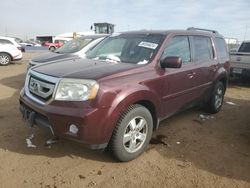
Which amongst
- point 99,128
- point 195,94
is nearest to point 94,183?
point 99,128

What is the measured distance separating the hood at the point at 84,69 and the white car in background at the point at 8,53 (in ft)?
40.2

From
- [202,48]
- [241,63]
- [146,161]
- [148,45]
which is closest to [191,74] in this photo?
[202,48]

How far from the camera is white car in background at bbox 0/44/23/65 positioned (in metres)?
15.1

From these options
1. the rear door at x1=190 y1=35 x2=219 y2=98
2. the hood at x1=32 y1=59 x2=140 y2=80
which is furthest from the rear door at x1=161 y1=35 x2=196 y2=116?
the hood at x1=32 y1=59 x2=140 y2=80

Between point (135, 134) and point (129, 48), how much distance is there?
4.86 ft

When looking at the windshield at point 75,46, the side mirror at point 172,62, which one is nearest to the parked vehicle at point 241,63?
the windshield at point 75,46

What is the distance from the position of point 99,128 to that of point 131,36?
213 centimetres

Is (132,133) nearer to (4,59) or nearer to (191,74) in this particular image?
(191,74)

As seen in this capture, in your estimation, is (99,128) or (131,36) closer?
(99,128)

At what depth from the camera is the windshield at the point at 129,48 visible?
4.25 meters

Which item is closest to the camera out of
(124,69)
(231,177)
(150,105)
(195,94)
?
(231,177)

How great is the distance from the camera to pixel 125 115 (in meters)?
3.55

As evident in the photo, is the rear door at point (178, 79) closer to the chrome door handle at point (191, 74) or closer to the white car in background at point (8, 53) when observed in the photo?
the chrome door handle at point (191, 74)

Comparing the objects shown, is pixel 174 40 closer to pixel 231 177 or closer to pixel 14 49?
pixel 231 177
